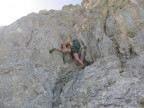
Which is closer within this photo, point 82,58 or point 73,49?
point 73,49

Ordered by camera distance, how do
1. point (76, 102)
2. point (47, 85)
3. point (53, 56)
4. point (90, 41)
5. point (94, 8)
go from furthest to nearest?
point (94, 8), point (90, 41), point (53, 56), point (47, 85), point (76, 102)

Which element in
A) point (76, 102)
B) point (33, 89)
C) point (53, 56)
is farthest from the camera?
point (53, 56)

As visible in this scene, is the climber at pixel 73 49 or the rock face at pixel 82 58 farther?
the climber at pixel 73 49

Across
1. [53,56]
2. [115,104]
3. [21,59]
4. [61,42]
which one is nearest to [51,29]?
[61,42]

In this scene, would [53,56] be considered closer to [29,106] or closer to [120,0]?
[29,106]

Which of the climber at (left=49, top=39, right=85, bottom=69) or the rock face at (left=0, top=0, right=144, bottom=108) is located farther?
the climber at (left=49, top=39, right=85, bottom=69)

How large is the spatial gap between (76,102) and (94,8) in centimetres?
749

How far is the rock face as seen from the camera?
20.6 ft

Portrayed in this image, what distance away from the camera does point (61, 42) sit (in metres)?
10.0

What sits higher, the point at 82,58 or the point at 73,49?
the point at 73,49

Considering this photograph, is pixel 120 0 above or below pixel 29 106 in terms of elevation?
above

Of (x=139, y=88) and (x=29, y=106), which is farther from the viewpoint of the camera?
(x=29, y=106)

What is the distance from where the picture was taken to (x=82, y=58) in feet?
31.3

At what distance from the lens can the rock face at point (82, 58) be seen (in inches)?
247
